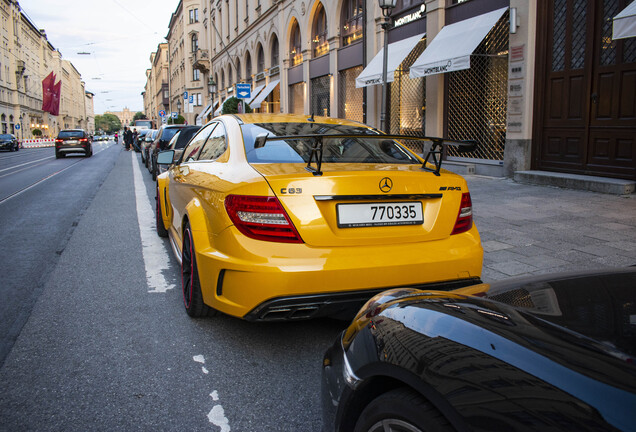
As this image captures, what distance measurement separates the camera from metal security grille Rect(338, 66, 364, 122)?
62.7 feet

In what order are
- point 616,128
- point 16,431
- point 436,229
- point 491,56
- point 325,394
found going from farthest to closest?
1. point 491,56
2. point 616,128
3. point 436,229
4. point 16,431
5. point 325,394

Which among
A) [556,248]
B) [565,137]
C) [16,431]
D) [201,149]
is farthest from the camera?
[565,137]

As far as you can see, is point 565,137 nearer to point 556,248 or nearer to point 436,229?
point 556,248

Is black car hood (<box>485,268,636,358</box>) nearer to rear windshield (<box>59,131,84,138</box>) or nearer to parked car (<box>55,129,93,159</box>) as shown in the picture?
parked car (<box>55,129,93,159</box>)

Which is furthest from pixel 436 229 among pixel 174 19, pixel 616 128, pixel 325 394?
pixel 174 19

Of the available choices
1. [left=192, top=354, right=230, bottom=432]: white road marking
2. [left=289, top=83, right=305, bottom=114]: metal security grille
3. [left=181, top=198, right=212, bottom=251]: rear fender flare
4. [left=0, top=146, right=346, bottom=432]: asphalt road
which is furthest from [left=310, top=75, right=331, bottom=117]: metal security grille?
[left=192, top=354, right=230, bottom=432]: white road marking

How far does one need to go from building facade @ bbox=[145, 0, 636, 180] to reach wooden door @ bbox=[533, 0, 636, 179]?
19mm

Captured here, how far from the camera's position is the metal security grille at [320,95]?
22248 millimetres

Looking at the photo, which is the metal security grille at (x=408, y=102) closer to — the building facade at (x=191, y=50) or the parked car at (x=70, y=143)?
the parked car at (x=70, y=143)

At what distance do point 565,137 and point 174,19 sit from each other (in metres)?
77.6

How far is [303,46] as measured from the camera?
79.1 ft

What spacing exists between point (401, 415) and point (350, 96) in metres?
19.2

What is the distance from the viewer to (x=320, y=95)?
2311 cm

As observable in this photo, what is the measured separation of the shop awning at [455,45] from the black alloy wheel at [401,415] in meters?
10.7
